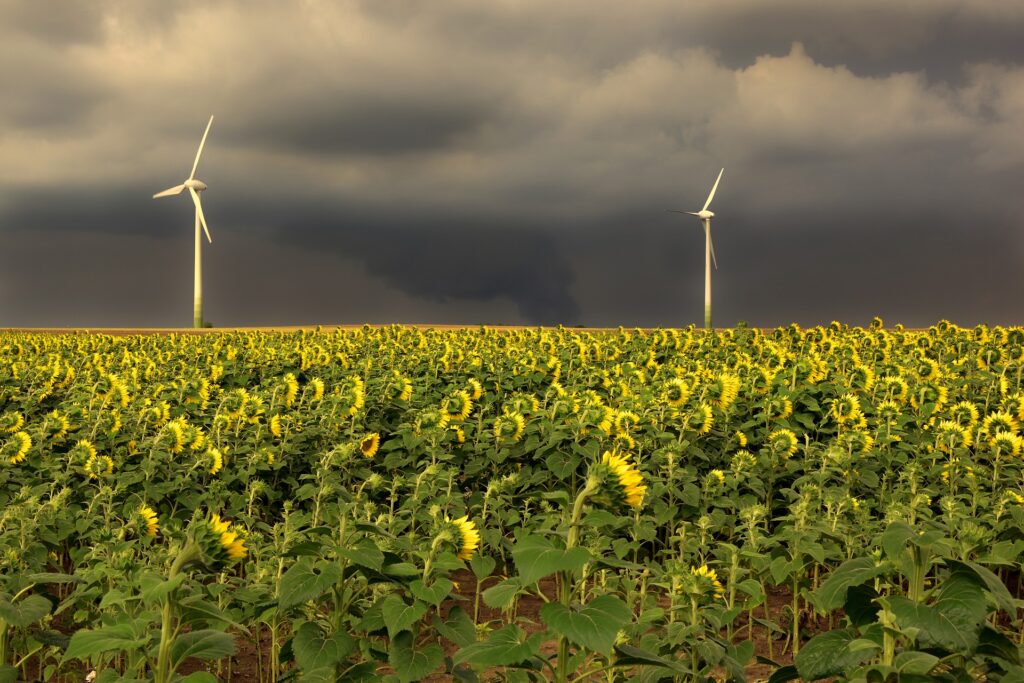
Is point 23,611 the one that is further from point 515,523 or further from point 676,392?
point 676,392

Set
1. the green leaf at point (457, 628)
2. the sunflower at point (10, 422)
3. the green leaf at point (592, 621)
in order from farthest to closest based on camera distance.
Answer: the sunflower at point (10, 422), the green leaf at point (457, 628), the green leaf at point (592, 621)

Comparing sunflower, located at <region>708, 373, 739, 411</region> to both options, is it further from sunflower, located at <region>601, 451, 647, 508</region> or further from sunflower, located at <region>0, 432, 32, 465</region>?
sunflower, located at <region>0, 432, 32, 465</region>

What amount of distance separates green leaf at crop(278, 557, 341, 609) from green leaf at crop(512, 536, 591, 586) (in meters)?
0.78

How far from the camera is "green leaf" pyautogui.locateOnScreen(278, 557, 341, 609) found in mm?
3170

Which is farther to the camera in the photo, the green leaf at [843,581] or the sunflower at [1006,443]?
the sunflower at [1006,443]

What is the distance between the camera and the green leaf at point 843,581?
305 cm

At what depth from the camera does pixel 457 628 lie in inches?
135

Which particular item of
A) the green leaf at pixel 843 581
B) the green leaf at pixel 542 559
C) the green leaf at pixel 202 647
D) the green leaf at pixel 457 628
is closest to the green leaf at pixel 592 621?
the green leaf at pixel 542 559

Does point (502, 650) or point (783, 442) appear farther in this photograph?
→ point (783, 442)

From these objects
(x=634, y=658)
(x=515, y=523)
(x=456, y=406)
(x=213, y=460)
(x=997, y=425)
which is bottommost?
(x=515, y=523)

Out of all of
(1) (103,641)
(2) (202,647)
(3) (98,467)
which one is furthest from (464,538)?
(3) (98,467)

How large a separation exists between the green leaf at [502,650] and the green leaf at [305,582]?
0.60 m

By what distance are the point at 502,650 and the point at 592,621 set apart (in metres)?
0.36

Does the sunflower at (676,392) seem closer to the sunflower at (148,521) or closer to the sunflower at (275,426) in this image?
the sunflower at (275,426)
